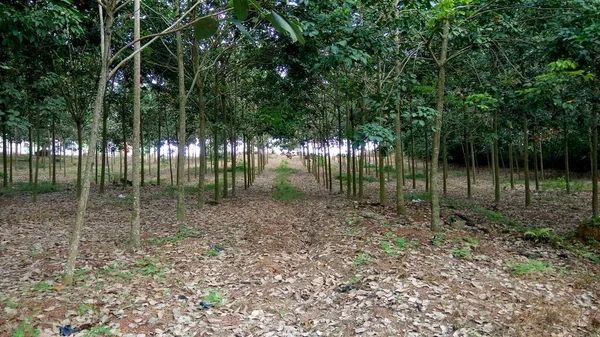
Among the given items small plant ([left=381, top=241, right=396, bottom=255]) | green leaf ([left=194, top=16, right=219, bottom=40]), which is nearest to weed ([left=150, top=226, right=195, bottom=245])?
small plant ([left=381, top=241, right=396, bottom=255])

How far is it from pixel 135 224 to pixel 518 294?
735 centimetres

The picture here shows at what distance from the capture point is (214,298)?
210 inches

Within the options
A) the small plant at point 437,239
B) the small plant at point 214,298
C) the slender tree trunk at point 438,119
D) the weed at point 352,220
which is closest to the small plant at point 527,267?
the small plant at point 437,239

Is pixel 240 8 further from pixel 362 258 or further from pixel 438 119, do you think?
pixel 438 119

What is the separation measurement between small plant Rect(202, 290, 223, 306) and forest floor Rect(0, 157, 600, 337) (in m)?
0.03

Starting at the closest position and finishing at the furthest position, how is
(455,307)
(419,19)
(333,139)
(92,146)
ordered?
(455,307) < (92,146) < (419,19) < (333,139)

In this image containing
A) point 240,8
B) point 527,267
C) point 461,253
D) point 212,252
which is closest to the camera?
point 240,8

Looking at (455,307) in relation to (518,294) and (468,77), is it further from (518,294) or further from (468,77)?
(468,77)

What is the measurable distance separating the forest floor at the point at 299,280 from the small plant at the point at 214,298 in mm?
28

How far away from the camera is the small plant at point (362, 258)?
679cm

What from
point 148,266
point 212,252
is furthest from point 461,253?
point 148,266

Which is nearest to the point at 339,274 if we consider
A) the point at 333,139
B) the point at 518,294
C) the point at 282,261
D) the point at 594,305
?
the point at 282,261

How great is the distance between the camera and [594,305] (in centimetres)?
521

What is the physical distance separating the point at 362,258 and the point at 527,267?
306 centimetres
